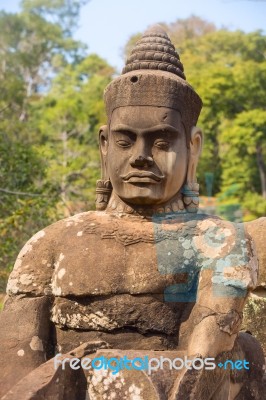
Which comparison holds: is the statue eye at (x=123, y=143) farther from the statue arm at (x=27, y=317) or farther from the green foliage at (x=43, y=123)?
the green foliage at (x=43, y=123)

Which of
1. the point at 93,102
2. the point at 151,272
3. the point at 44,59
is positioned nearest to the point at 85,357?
the point at 151,272

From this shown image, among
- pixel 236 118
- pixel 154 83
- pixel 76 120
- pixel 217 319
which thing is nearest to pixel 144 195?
pixel 154 83

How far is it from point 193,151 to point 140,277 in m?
0.86

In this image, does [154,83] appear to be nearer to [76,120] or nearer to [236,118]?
[236,118]

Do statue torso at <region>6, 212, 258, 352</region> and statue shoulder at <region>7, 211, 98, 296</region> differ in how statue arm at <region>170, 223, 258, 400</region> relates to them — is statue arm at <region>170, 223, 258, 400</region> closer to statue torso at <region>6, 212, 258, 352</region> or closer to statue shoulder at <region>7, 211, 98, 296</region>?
statue torso at <region>6, 212, 258, 352</region>

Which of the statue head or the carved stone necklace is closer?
the statue head

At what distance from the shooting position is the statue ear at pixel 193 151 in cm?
372

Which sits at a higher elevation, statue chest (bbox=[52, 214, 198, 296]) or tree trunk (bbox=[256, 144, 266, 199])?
tree trunk (bbox=[256, 144, 266, 199])

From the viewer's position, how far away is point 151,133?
3488 mm

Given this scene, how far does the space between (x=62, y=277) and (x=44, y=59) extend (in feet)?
109

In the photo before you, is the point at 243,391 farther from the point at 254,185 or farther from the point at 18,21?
the point at 18,21

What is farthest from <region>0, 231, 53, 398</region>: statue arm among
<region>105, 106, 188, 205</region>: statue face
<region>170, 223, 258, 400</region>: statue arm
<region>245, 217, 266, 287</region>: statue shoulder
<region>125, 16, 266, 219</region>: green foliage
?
<region>125, 16, 266, 219</region>: green foliage

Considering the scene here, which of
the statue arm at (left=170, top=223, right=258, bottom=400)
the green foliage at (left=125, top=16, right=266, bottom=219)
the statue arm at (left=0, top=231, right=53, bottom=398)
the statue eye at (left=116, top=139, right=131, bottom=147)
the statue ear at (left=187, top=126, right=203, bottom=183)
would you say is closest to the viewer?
the statue arm at (left=170, top=223, right=258, bottom=400)

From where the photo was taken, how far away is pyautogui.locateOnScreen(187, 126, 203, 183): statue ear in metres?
3.72
